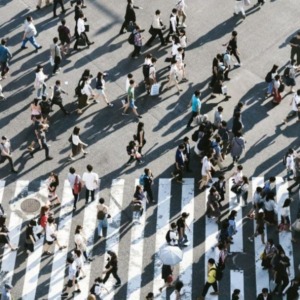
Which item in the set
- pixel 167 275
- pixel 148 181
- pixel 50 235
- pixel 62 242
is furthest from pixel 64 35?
pixel 167 275

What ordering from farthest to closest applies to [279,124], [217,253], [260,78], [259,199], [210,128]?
[260,78] → [279,124] → [210,128] → [259,199] → [217,253]

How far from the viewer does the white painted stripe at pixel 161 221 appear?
2497cm

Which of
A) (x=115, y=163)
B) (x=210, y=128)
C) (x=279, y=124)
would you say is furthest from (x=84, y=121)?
(x=279, y=124)

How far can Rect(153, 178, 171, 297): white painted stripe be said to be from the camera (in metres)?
25.0

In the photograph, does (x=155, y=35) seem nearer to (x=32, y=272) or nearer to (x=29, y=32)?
(x=29, y=32)

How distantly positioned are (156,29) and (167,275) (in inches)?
→ 495

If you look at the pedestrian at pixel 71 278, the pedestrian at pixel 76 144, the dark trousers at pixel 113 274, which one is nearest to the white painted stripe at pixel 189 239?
the dark trousers at pixel 113 274

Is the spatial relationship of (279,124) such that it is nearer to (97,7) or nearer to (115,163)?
(115,163)

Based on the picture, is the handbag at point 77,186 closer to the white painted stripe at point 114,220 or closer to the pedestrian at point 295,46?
the white painted stripe at point 114,220

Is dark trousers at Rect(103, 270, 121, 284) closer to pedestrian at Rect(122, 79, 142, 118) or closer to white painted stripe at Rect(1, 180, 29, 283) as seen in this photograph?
white painted stripe at Rect(1, 180, 29, 283)

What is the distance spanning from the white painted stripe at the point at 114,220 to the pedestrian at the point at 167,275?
1.57 meters

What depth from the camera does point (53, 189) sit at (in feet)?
88.8

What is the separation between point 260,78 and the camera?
32.4 meters

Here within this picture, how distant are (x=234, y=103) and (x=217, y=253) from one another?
8.44 metres
